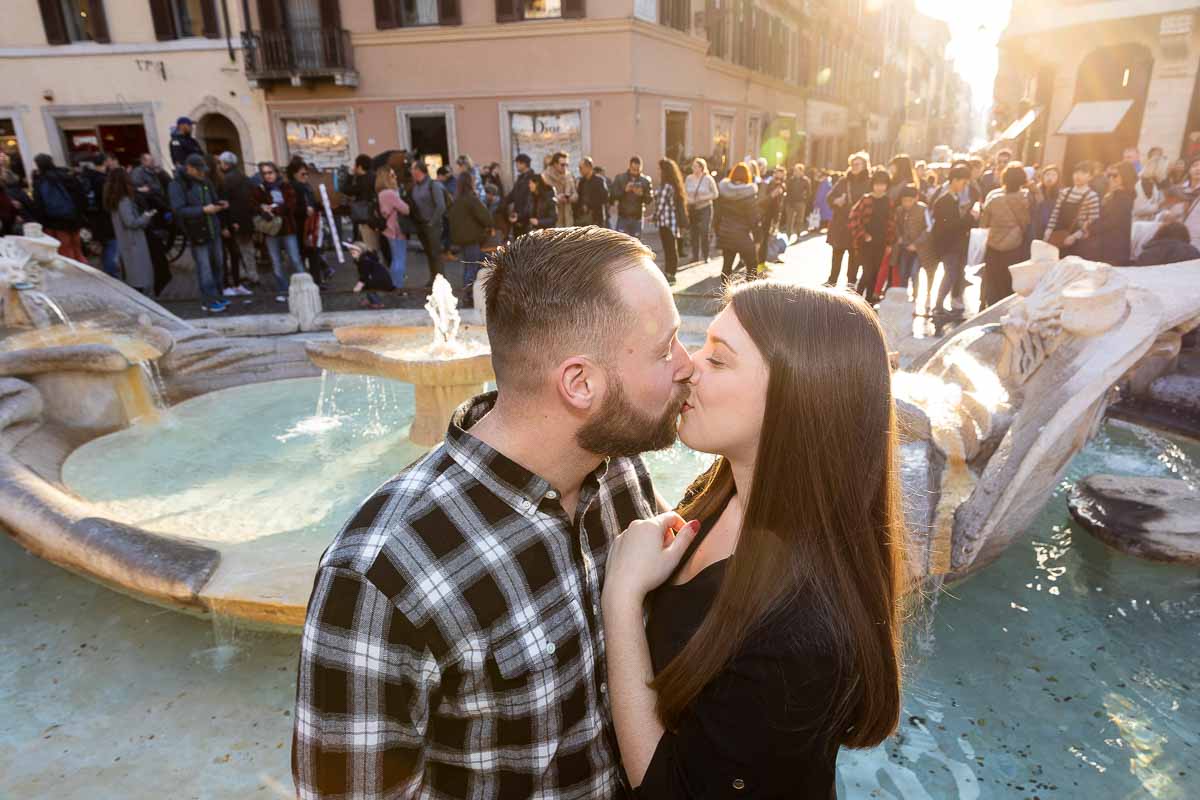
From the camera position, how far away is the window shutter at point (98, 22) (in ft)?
58.3

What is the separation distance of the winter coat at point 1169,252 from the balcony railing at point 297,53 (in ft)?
52.7

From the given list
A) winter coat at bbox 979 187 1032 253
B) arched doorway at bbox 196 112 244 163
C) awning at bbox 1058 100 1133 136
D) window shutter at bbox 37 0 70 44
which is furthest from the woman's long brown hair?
window shutter at bbox 37 0 70 44

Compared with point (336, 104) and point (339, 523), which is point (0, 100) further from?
point (339, 523)

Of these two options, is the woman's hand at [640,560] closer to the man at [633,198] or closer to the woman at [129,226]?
the woman at [129,226]

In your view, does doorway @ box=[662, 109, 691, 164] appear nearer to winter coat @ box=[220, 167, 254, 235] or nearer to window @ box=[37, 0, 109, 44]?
winter coat @ box=[220, 167, 254, 235]

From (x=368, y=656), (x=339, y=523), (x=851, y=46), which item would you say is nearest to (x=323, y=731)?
(x=368, y=656)

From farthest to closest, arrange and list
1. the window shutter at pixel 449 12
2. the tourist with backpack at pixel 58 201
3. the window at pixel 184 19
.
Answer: the window at pixel 184 19 < the window shutter at pixel 449 12 < the tourist with backpack at pixel 58 201

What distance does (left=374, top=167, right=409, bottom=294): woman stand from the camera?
9.86 metres

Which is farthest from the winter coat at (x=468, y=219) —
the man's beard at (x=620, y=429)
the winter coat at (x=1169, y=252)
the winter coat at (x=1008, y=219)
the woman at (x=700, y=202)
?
the man's beard at (x=620, y=429)

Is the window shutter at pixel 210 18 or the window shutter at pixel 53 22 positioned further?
the window shutter at pixel 210 18

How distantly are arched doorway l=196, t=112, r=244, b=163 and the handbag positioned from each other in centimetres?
1121

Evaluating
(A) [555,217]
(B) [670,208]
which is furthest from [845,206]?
(A) [555,217]

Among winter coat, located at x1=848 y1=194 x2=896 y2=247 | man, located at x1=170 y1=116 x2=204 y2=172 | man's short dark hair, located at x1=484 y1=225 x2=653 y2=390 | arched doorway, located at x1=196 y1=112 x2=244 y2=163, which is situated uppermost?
arched doorway, located at x1=196 y1=112 x2=244 y2=163

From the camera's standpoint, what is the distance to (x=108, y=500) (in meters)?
4.58
